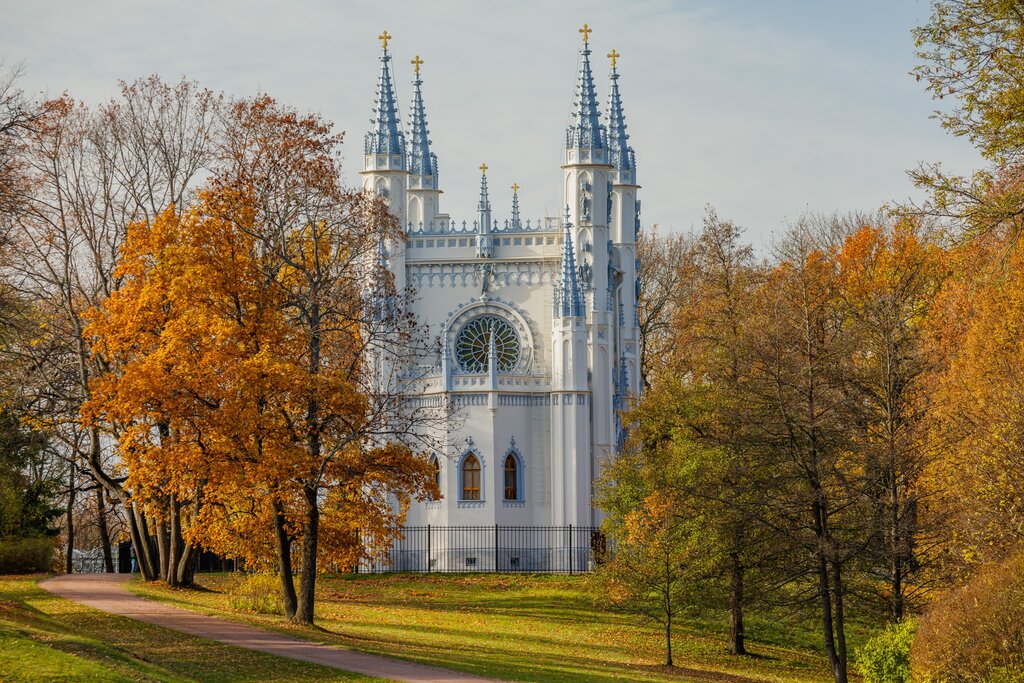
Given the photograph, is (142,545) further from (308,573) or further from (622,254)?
(622,254)

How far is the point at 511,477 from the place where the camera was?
4744cm

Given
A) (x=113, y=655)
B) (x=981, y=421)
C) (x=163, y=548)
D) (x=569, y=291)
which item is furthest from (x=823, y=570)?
(x=569, y=291)

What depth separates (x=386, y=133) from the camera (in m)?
51.3

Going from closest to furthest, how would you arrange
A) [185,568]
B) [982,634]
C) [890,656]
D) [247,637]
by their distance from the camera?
1. [982,634]
2. [890,656]
3. [247,637]
4. [185,568]

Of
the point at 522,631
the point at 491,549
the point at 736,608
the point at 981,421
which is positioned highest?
the point at 981,421

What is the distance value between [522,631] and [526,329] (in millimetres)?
17795

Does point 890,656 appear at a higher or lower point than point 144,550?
lower

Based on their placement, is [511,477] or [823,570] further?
[511,477]

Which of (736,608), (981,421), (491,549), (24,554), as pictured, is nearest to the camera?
(981,421)

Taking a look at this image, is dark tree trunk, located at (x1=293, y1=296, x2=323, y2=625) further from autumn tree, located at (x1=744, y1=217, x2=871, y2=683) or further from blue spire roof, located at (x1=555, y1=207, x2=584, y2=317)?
blue spire roof, located at (x1=555, y1=207, x2=584, y2=317)

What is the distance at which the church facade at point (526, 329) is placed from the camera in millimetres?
46875

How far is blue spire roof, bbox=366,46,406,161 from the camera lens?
5125 cm

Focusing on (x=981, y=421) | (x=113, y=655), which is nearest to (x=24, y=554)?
(x=113, y=655)

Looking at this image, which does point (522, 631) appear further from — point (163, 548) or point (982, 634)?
point (982, 634)
